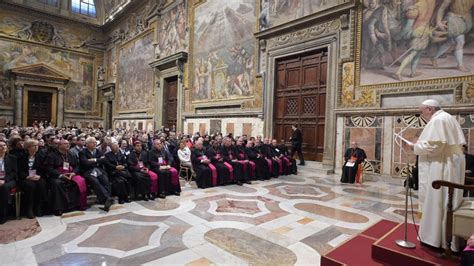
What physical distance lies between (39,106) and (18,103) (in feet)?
4.78

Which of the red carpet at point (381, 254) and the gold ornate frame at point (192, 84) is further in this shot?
the gold ornate frame at point (192, 84)

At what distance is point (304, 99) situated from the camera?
10.7 m

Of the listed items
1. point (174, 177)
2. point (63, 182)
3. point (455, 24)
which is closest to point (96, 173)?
point (63, 182)

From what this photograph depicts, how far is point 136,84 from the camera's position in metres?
20.8

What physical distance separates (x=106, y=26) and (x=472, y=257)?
28.4 meters

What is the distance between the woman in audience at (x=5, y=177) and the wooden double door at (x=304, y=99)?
8.69m

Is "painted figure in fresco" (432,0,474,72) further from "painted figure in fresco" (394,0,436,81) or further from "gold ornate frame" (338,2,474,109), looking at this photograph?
"gold ornate frame" (338,2,474,109)

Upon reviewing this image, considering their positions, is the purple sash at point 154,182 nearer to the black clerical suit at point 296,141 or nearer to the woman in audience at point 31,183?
the woman in audience at point 31,183

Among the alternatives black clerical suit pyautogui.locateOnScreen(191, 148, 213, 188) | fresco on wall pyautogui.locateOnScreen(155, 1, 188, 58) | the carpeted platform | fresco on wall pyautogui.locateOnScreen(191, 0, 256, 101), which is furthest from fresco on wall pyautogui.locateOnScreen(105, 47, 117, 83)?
the carpeted platform

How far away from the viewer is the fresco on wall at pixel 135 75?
1953cm

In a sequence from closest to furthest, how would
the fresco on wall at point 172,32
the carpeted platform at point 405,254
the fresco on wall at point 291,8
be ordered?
1. the carpeted platform at point 405,254
2. the fresco on wall at point 291,8
3. the fresco on wall at point 172,32

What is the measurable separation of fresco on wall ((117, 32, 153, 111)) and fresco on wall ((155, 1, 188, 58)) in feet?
5.10

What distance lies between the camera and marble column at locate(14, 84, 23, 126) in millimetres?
20688

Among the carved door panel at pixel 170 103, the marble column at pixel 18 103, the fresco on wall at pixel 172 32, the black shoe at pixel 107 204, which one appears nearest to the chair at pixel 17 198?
the black shoe at pixel 107 204
